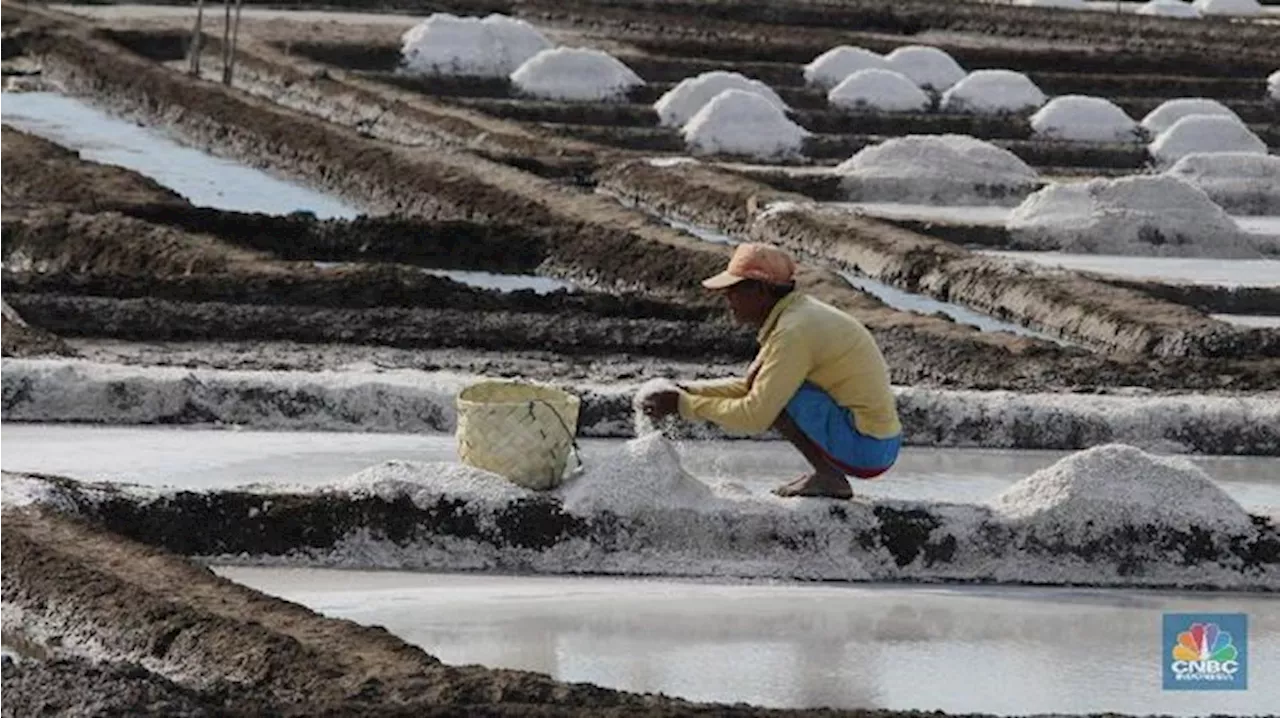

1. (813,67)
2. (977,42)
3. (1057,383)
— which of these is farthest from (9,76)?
(1057,383)

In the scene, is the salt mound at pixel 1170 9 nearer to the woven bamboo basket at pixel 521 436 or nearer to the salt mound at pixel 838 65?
the salt mound at pixel 838 65

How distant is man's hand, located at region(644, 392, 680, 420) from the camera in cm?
802

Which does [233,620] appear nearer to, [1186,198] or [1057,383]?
[1057,383]

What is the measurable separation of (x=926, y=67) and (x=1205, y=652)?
1492cm

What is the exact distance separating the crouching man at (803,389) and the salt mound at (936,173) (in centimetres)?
775

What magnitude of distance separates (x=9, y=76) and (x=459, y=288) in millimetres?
9429

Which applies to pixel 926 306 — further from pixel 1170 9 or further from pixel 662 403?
pixel 1170 9

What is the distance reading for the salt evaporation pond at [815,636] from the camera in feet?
22.7

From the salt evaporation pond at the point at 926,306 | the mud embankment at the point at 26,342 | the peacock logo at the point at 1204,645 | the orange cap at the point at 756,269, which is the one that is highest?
the orange cap at the point at 756,269

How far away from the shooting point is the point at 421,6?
85.9 ft

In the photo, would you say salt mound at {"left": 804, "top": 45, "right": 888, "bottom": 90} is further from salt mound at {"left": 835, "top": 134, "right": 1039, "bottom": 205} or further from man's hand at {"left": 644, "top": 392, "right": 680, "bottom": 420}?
man's hand at {"left": 644, "top": 392, "right": 680, "bottom": 420}

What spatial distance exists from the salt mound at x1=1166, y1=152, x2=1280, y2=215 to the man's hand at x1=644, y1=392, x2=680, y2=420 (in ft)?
28.1

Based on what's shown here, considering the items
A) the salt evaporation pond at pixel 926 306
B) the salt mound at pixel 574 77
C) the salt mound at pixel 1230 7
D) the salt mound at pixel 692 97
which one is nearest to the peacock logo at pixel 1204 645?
the salt evaporation pond at pixel 926 306

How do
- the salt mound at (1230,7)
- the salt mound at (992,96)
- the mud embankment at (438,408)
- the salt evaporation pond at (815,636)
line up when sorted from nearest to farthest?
the salt evaporation pond at (815,636), the mud embankment at (438,408), the salt mound at (992,96), the salt mound at (1230,7)
